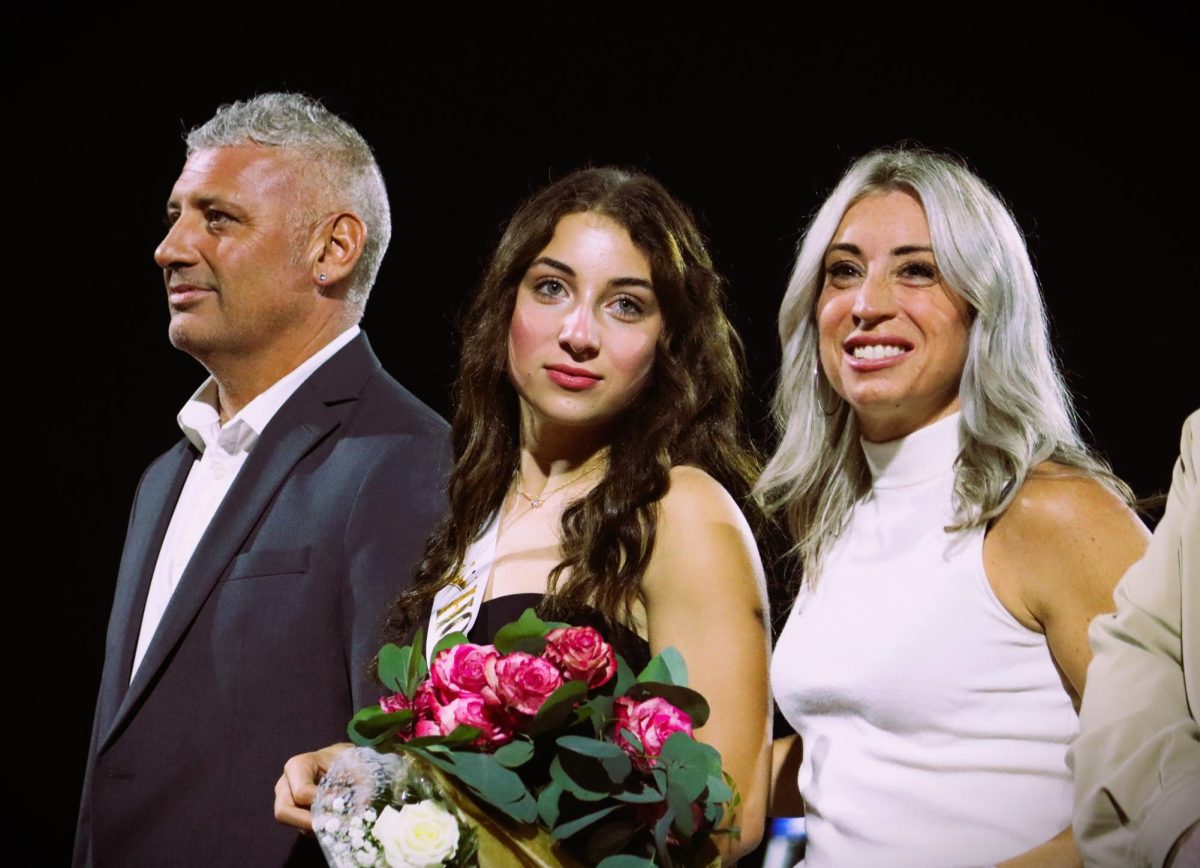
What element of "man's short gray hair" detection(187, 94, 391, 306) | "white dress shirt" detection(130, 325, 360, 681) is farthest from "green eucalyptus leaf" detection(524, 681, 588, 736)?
"man's short gray hair" detection(187, 94, 391, 306)

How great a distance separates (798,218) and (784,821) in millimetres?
1420

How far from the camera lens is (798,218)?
3184 mm

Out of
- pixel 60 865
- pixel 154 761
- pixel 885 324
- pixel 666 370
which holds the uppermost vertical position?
pixel 885 324

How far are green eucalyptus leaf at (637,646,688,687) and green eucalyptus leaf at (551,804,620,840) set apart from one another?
8.1 inches

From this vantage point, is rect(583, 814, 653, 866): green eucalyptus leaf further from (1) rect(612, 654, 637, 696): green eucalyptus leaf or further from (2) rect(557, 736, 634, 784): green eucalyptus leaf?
(1) rect(612, 654, 637, 696): green eucalyptus leaf

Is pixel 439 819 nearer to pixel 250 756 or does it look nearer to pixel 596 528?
pixel 596 528

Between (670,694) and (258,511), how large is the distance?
124 cm

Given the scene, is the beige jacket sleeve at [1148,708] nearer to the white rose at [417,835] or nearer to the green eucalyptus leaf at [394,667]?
the white rose at [417,835]

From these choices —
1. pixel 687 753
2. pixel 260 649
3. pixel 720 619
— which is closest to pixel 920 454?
pixel 720 619

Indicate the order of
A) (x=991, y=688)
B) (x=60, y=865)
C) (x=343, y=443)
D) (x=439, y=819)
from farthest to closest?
1. (x=60, y=865)
2. (x=343, y=443)
3. (x=991, y=688)
4. (x=439, y=819)

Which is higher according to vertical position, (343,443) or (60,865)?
(343,443)

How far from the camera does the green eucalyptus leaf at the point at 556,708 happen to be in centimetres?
172

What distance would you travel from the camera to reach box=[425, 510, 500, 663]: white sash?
2.39 m

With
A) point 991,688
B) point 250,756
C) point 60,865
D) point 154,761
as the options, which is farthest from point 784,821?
point 60,865
